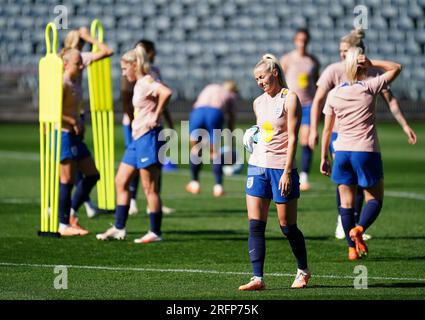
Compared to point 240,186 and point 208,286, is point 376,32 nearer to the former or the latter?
point 240,186

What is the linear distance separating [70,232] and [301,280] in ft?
13.8

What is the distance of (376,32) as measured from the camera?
135ft

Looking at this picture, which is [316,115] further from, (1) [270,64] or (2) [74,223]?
(2) [74,223]

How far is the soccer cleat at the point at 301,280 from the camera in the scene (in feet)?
29.4

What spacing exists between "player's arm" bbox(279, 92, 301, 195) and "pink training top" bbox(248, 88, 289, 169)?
0.36 ft

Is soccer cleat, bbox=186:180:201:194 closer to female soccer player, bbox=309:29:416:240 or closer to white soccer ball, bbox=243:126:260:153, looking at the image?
female soccer player, bbox=309:29:416:240

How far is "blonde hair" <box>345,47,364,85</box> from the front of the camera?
34.0 ft

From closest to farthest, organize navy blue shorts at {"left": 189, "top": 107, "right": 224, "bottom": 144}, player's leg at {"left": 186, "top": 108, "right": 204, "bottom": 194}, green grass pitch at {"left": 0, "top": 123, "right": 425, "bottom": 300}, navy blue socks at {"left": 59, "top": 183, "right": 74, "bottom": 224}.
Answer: green grass pitch at {"left": 0, "top": 123, "right": 425, "bottom": 300}
navy blue socks at {"left": 59, "top": 183, "right": 74, "bottom": 224}
player's leg at {"left": 186, "top": 108, "right": 204, "bottom": 194}
navy blue shorts at {"left": 189, "top": 107, "right": 224, "bottom": 144}

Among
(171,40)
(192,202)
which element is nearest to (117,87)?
(171,40)

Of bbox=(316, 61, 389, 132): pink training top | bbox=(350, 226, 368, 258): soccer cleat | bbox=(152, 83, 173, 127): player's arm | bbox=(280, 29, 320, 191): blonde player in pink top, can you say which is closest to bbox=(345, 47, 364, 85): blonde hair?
bbox=(316, 61, 389, 132): pink training top

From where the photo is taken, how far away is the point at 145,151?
11.6 meters

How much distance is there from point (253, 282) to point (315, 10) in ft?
110

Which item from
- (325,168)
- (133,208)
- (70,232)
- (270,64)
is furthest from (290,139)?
(133,208)

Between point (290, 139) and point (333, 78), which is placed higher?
point (333, 78)
